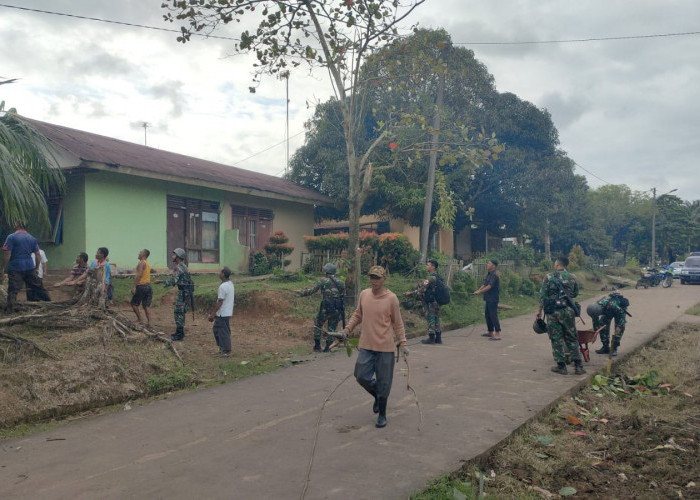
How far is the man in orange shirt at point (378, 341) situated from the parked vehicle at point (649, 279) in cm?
2794

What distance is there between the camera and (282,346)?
10.6 metres

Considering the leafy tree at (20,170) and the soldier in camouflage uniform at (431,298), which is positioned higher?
the leafy tree at (20,170)

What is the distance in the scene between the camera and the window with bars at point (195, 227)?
57.2ft

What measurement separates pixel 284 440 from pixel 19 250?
6.43m

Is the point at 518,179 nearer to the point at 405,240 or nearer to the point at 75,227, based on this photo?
the point at 405,240

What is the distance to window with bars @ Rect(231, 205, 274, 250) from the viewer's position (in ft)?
65.3

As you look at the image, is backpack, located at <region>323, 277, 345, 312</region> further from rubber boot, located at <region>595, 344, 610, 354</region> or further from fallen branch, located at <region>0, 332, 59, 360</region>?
rubber boot, located at <region>595, 344, 610, 354</region>

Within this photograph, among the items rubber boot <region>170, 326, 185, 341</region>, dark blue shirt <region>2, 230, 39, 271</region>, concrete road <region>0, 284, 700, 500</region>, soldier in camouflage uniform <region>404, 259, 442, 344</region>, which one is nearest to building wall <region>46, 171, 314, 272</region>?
dark blue shirt <region>2, 230, 39, 271</region>

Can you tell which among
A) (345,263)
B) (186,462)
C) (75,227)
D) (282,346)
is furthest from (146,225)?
(186,462)

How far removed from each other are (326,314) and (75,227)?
29.2ft

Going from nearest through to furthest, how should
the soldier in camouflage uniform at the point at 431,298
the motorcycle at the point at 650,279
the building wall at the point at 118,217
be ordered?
the soldier in camouflage uniform at the point at 431,298 → the building wall at the point at 118,217 → the motorcycle at the point at 650,279

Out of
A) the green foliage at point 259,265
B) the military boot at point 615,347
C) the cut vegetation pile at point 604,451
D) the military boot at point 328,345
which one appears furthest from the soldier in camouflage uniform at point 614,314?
the green foliage at point 259,265

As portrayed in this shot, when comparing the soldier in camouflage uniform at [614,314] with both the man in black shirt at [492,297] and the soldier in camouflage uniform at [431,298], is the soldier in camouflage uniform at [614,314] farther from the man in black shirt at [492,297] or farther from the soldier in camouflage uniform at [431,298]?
the soldier in camouflage uniform at [431,298]

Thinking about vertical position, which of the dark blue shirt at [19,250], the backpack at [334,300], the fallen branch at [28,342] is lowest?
the fallen branch at [28,342]
